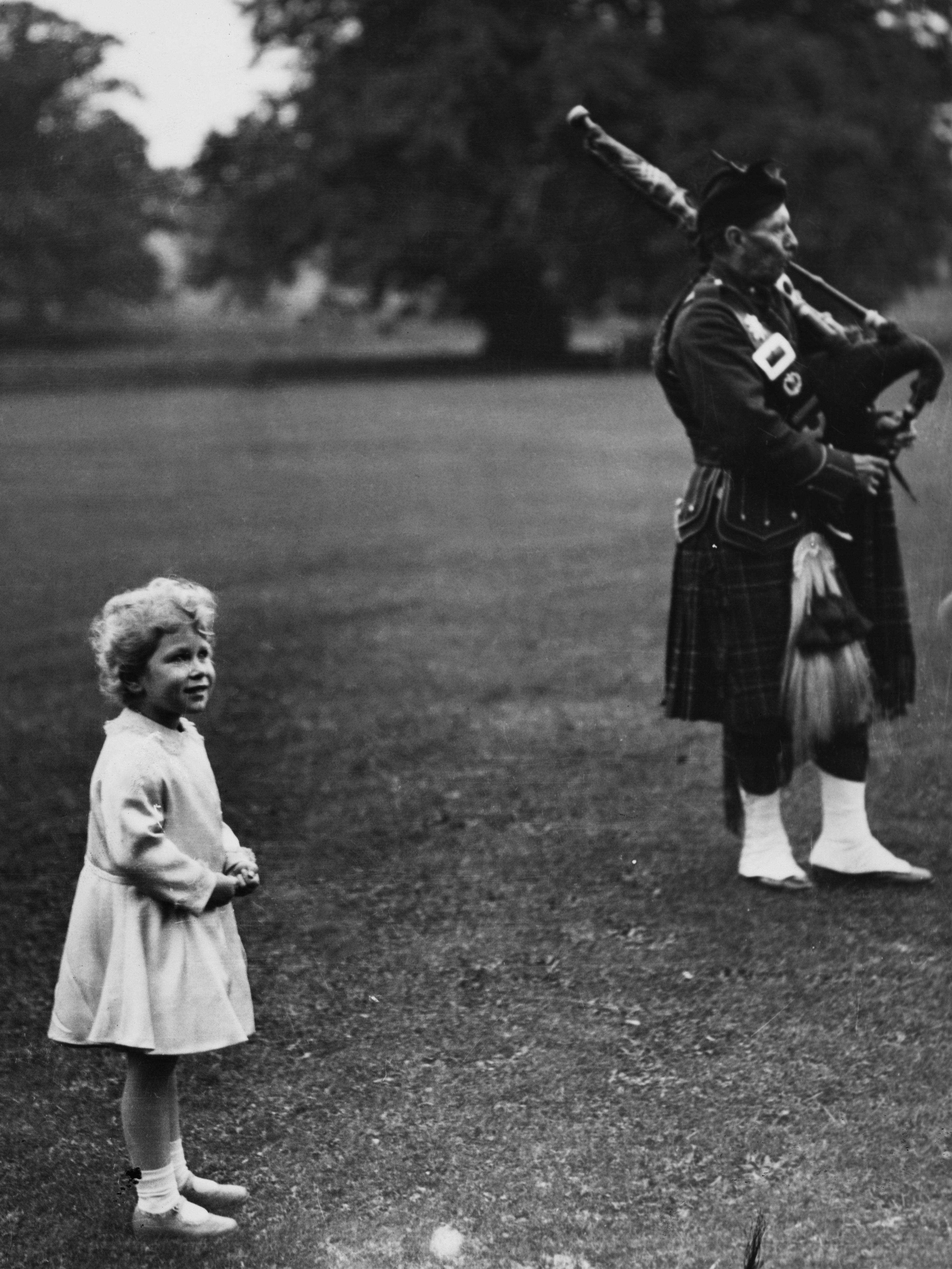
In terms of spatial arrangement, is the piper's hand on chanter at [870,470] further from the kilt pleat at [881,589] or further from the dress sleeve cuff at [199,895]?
the dress sleeve cuff at [199,895]

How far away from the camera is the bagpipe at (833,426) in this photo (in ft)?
16.4

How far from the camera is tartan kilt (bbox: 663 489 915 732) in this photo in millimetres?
5043

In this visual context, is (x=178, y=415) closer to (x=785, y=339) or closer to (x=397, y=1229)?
(x=785, y=339)

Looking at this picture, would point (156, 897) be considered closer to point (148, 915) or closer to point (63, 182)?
point (148, 915)

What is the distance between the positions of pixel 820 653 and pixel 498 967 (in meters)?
1.21

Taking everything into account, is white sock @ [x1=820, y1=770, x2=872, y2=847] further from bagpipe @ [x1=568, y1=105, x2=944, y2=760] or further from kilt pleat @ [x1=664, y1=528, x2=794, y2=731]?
kilt pleat @ [x1=664, y1=528, x2=794, y2=731]

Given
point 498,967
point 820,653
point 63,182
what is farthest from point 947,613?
point 63,182

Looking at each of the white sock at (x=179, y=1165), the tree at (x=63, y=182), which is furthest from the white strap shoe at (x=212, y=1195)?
the tree at (x=63, y=182)

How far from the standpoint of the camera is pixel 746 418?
Result: 485 centimetres

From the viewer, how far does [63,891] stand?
5523 millimetres

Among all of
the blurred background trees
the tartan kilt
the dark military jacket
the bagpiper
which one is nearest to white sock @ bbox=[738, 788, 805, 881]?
the bagpiper

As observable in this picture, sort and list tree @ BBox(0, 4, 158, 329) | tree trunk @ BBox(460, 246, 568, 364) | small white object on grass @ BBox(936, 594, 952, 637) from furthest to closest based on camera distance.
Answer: tree trunk @ BBox(460, 246, 568, 364) → tree @ BBox(0, 4, 158, 329) → small white object on grass @ BBox(936, 594, 952, 637)

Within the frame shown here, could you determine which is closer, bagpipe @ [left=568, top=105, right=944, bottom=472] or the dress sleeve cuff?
the dress sleeve cuff

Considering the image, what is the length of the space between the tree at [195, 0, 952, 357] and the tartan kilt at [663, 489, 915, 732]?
20.9 m
